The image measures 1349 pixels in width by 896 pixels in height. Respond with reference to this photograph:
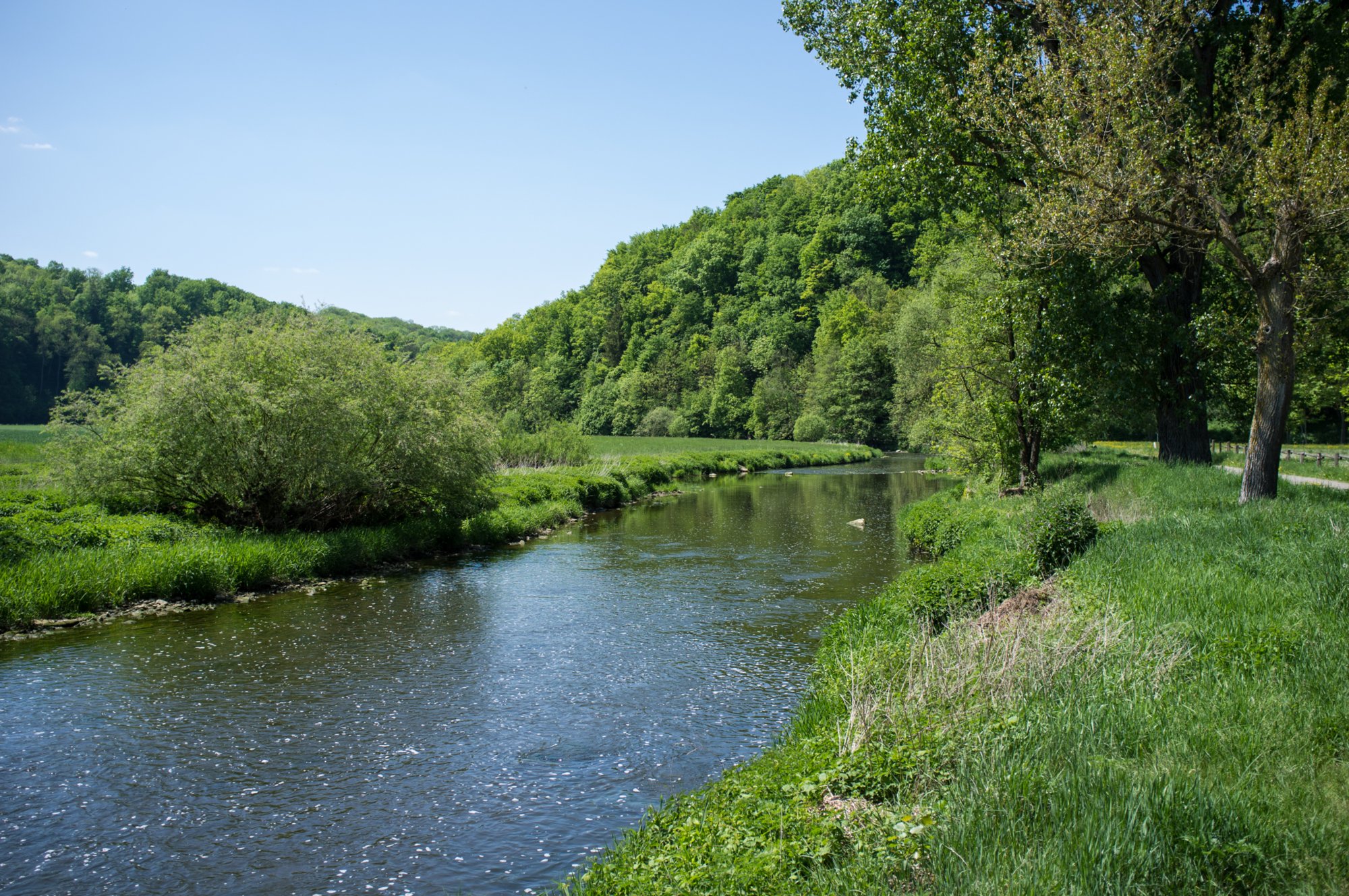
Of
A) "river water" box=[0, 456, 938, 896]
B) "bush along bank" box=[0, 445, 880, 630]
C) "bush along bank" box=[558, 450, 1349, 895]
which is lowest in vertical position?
"river water" box=[0, 456, 938, 896]

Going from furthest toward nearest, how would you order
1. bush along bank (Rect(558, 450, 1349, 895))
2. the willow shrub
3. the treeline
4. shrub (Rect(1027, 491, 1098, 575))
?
1. the treeline
2. the willow shrub
3. shrub (Rect(1027, 491, 1098, 575))
4. bush along bank (Rect(558, 450, 1349, 895))

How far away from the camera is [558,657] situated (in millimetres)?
13242

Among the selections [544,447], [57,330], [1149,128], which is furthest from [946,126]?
[57,330]

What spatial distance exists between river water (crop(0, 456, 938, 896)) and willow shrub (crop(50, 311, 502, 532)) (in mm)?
3704

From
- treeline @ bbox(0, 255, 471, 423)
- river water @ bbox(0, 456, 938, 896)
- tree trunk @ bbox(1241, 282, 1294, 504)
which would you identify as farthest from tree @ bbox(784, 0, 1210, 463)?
treeline @ bbox(0, 255, 471, 423)

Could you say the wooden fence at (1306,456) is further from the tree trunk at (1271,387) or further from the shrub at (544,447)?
the shrub at (544,447)

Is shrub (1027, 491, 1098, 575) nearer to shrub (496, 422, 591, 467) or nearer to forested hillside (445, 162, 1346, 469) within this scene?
forested hillside (445, 162, 1346, 469)

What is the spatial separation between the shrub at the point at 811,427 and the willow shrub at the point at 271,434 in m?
67.6

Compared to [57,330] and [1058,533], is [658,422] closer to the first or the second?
[57,330]

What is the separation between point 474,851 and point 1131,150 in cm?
1518

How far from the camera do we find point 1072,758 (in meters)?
5.51

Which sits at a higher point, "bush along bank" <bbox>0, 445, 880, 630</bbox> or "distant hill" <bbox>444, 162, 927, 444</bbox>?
"distant hill" <bbox>444, 162, 927, 444</bbox>

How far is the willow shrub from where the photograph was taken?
18.7 meters

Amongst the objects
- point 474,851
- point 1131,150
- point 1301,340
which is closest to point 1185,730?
point 474,851
